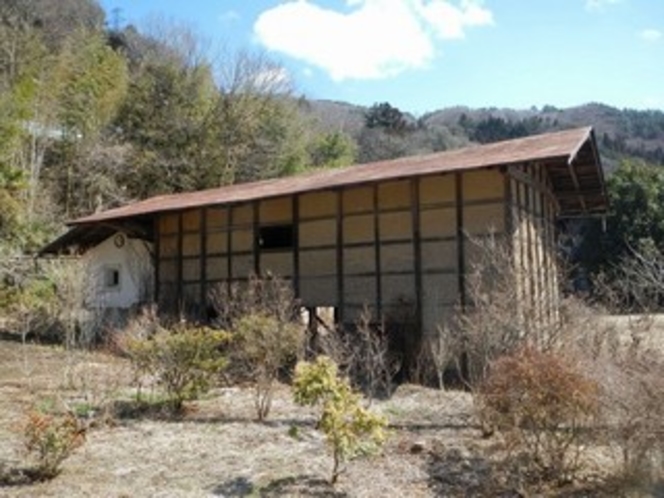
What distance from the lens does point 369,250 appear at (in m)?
15.2

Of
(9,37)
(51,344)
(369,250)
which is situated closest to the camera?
(369,250)

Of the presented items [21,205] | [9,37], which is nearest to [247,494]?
[21,205]

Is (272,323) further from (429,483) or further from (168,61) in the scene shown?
(168,61)

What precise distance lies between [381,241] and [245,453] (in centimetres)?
734

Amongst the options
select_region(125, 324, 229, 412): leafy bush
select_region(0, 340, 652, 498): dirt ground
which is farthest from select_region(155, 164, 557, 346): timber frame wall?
select_region(125, 324, 229, 412): leafy bush

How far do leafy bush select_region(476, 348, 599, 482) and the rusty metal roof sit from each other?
19.6 ft

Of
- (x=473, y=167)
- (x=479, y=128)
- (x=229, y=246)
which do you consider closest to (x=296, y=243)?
(x=229, y=246)

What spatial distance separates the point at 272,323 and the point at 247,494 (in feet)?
17.1

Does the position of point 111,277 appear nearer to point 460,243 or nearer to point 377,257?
point 377,257

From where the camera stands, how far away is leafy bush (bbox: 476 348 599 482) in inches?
273

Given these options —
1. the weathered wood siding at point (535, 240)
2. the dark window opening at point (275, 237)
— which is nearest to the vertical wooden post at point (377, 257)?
the dark window opening at point (275, 237)

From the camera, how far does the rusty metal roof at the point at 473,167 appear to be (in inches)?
515

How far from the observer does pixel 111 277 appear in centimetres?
2123

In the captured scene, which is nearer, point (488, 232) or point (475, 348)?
point (475, 348)
